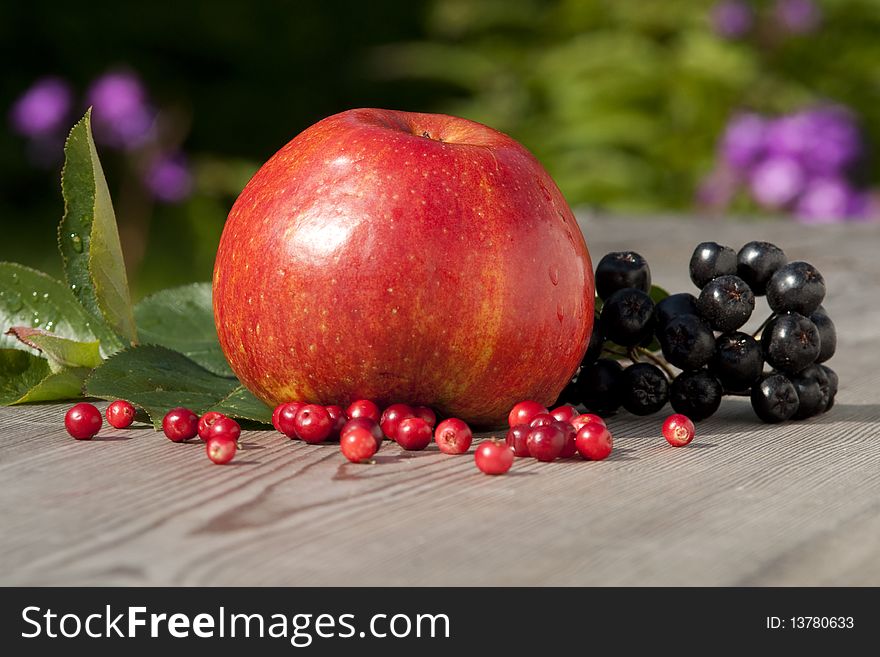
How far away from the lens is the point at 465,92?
8250 mm

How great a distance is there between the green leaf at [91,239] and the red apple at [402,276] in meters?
0.16

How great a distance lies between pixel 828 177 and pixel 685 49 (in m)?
1.22

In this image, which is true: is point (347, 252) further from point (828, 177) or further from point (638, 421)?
point (828, 177)

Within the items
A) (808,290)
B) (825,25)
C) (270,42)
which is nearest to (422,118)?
(808,290)

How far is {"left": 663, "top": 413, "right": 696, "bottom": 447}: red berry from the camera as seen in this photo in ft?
4.91

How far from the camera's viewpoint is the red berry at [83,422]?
1472 millimetres

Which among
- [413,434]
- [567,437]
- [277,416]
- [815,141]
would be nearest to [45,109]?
[815,141]

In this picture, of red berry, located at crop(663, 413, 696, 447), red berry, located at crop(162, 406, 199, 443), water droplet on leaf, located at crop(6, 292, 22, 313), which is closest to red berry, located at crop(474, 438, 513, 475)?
red berry, located at crop(663, 413, 696, 447)

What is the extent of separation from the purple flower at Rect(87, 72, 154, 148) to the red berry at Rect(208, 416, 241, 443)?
3.65 meters

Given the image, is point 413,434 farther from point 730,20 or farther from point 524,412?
point 730,20

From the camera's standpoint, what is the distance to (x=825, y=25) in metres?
5.96

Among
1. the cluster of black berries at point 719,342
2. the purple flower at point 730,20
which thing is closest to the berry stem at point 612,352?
the cluster of black berries at point 719,342

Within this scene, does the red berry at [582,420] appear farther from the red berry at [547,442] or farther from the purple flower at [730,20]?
the purple flower at [730,20]

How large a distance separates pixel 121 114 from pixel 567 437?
389 cm
